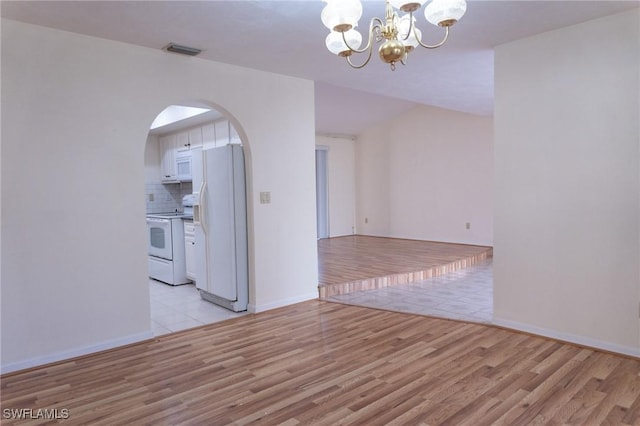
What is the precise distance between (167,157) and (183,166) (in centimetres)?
64

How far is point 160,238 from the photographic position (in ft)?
17.5

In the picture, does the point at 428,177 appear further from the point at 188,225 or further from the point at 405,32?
the point at 405,32

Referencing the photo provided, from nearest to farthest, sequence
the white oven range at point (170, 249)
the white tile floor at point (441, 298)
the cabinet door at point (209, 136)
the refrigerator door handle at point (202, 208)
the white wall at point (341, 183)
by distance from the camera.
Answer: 1. the white tile floor at point (441, 298)
2. the refrigerator door handle at point (202, 208)
3. the white oven range at point (170, 249)
4. the cabinet door at point (209, 136)
5. the white wall at point (341, 183)

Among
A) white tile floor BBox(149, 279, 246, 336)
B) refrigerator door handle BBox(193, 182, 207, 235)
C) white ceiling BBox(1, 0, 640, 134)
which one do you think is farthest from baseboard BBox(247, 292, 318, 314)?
→ white ceiling BBox(1, 0, 640, 134)

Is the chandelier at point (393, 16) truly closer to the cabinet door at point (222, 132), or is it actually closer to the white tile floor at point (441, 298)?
the white tile floor at point (441, 298)

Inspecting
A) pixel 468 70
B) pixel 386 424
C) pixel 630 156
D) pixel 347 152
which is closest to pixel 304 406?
pixel 386 424

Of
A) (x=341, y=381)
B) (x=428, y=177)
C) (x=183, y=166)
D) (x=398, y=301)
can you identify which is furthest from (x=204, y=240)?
(x=428, y=177)

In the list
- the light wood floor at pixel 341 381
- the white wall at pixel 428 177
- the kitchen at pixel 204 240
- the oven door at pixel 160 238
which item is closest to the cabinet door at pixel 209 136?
the kitchen at pixel 204 240

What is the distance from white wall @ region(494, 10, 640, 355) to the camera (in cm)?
279

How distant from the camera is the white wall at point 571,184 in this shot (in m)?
2.79

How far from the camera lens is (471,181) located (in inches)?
296

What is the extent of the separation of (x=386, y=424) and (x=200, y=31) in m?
2.75

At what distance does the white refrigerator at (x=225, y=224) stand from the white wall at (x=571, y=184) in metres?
2.32

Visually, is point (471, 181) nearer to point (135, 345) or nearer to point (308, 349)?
point (308, 349)
